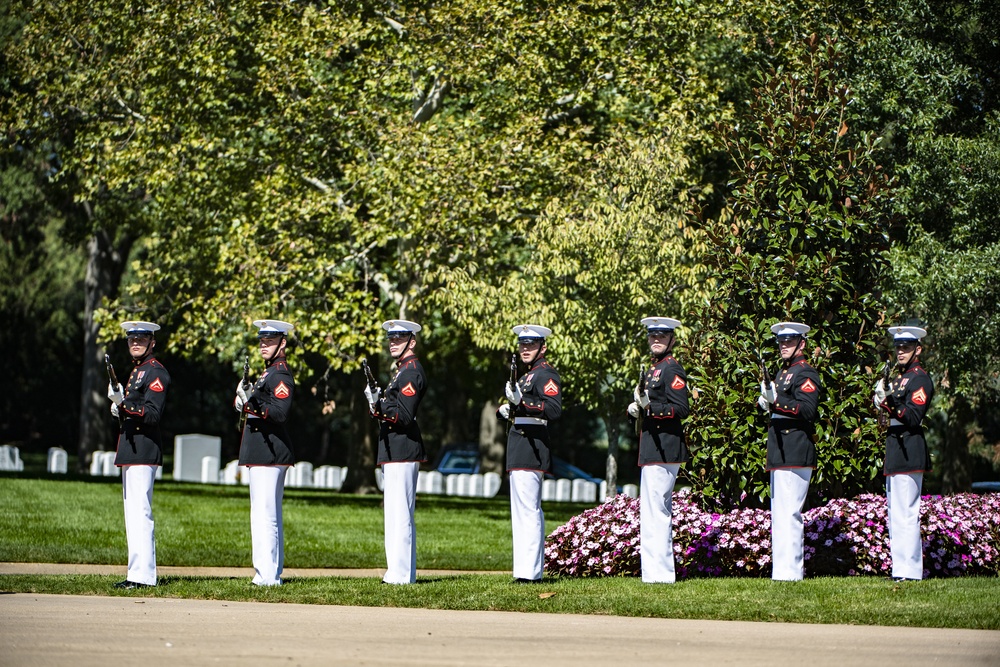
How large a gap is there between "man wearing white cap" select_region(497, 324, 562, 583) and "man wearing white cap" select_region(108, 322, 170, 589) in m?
3.07

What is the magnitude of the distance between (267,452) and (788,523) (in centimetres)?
466

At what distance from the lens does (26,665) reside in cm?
756

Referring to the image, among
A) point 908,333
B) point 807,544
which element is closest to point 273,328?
point 807,544

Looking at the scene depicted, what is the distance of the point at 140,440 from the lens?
40.7 ft

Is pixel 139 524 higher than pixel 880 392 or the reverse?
the reverse

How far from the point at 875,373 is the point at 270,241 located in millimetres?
14262

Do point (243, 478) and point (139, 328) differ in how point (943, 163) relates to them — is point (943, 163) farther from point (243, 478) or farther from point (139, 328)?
point (243, 478)

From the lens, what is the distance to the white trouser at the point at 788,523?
40.7 ft

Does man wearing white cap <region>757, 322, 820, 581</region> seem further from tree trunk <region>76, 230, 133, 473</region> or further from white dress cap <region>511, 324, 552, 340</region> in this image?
tree trunk <region>76, 230, 133, 473</region>

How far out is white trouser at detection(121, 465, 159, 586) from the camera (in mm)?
12086

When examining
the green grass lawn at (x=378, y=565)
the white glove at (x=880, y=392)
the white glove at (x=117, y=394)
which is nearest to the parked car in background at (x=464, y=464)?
the green grass lawn at (x=378, y=565)

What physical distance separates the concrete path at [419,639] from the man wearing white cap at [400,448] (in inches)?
63.0

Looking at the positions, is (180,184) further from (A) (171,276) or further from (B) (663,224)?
(B) (663,224)

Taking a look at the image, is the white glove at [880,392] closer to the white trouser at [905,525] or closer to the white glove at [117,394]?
the white trouser at [905,525]
